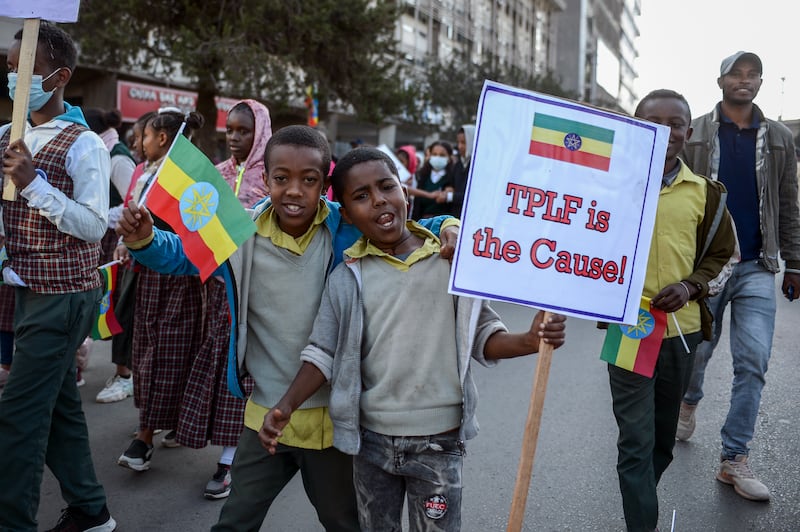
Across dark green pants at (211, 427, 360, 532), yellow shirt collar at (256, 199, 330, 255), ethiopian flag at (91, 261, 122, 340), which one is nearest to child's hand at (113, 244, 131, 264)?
ethiopian flag at (91, 261, 122, 340)

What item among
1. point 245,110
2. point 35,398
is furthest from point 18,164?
point 245,110

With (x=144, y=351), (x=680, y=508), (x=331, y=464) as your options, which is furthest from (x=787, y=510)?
(x=144, y=351)

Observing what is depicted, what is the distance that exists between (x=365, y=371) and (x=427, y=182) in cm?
695

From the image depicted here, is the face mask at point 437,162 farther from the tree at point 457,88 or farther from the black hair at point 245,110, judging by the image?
the tree at point 457,88

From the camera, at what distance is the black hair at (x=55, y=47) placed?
108 inches

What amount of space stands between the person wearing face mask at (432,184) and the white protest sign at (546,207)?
21.3 feet

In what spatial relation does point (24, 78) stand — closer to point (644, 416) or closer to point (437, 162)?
point (644, 416)

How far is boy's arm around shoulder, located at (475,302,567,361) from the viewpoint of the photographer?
192cm

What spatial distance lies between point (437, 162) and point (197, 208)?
7205mm

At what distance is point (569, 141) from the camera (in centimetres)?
203

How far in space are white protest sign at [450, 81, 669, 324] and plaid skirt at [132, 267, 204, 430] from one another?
7.49 ft

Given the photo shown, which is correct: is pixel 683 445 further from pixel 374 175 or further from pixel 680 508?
pixel 374 175

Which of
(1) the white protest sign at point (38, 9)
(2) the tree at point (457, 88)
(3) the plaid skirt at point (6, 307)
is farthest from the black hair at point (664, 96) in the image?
(2) the tree at point (457, 88)

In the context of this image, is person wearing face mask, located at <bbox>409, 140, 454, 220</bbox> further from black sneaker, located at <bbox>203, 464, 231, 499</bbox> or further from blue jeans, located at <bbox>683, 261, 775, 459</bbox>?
black sneaker, located at <bbox>203, 464, 231, 499</bbox>
